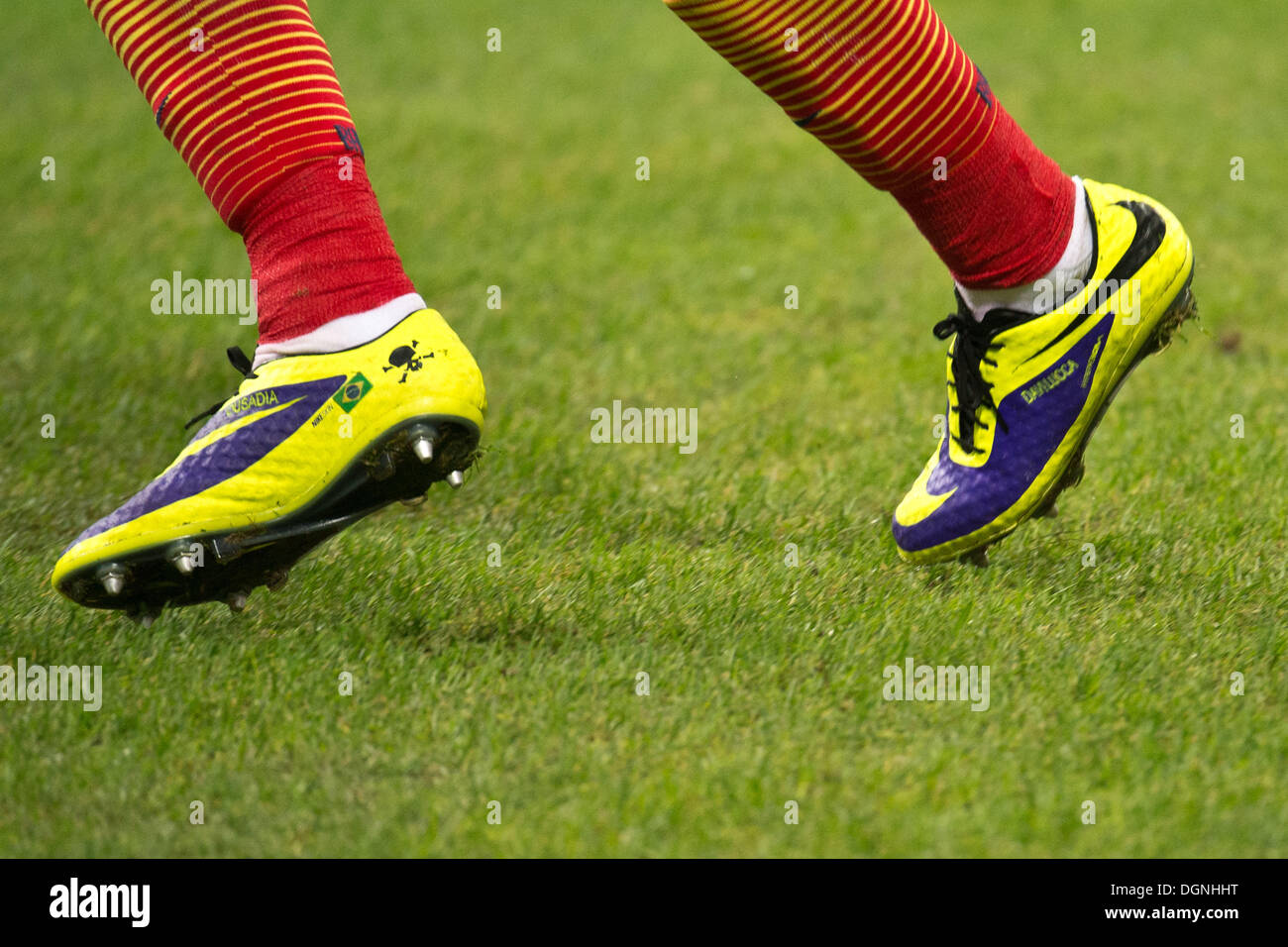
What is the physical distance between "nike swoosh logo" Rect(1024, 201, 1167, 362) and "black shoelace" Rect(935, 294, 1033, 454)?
0.19ft

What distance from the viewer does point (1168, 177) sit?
484 cm

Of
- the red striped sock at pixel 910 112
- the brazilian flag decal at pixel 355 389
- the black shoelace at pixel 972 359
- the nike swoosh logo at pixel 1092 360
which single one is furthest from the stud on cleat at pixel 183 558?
the nike swoosh logo at pixel 1092 360

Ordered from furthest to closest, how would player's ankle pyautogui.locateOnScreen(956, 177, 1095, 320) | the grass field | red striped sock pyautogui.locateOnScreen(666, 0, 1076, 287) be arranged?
player's ankle pyautogui.locateOnScreen(956, 177, 1095, 320), red striped sock pyautogui.locateOnScreen(666, 0, 1076, 287), the grass field

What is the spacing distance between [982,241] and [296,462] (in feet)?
2.93

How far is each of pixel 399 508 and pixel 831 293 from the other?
1.73 metres

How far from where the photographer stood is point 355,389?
163 cm

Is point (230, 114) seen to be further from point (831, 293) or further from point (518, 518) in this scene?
point (831, 293)

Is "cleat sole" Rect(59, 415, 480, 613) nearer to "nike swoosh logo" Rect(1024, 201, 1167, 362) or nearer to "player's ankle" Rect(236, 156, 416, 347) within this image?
"player's ankle" Rect(236, 156, 416, 347)

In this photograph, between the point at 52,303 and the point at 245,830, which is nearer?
the point at 245,830

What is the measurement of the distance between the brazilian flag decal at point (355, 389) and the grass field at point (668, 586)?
33cm

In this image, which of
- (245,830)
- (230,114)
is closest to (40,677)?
(245,830)

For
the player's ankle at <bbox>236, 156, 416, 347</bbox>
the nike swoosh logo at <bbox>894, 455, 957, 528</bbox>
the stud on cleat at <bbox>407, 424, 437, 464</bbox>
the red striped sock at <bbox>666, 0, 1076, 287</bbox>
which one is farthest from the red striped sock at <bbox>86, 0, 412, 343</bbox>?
the nike swoosh logo at <bbox>894, 455, 957, 528</bbox>

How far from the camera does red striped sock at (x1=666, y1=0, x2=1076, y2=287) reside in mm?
1619

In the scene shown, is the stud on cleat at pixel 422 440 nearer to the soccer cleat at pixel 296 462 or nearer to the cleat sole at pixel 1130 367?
the soccer cleat at pixel 296 462
